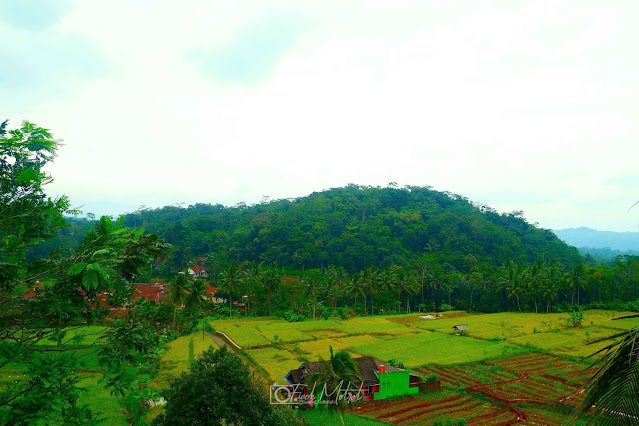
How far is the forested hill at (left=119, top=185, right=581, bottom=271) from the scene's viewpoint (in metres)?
78.3

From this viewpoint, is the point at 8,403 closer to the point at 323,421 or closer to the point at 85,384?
the point at 323,421

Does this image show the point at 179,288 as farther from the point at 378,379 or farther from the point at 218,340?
the point at 378,379

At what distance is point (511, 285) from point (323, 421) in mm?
41935

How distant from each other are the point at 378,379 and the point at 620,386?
20.2 m

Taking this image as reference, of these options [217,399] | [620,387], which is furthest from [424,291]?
[620,387]

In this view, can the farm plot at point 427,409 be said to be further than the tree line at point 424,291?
No

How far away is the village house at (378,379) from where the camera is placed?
20922 millimetres

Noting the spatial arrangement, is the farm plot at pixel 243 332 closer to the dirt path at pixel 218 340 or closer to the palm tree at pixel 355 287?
the dirt path at pixel 218 340

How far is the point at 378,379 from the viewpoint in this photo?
21.3 metres

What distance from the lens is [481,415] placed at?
18.7 m

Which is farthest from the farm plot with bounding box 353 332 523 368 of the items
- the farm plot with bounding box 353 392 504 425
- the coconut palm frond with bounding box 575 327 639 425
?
the coconut palm frond with bounding box 575 327 639 425

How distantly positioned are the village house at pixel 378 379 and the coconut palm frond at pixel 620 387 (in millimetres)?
18969

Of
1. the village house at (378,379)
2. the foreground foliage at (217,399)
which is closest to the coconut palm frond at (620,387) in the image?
the foreground foliage at (217,399)

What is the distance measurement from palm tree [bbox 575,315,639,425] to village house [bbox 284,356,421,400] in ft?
62.2
